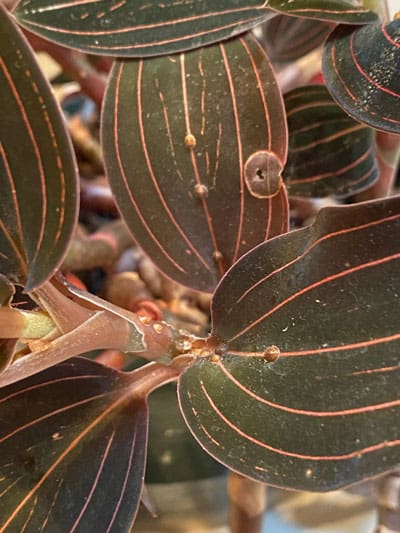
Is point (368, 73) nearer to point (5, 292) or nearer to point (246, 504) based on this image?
point (5, 292)

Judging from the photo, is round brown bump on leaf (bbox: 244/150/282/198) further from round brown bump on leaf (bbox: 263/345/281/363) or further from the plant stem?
the plant stem

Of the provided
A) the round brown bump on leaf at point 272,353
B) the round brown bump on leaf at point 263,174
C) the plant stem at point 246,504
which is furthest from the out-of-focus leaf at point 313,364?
the plant stem at point 246,504

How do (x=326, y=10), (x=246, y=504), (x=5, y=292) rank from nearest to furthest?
1. (x=5, y=292)
2. (x=326, y=10)
3. (x=246, y=504)

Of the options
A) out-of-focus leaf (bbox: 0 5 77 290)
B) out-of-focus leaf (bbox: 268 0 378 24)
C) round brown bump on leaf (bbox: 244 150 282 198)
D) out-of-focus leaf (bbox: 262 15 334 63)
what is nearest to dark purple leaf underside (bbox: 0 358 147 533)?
out-of-focus leaf (bbox: 0 5 77 290)

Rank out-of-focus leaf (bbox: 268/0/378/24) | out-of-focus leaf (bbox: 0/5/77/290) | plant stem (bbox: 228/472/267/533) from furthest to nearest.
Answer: plant stem (bbox: 228/472/267/533) → out-of-focus leaf (bbox: 268/0/378/24) → out-of-focus leaf (bbox: 0/5/77/290)

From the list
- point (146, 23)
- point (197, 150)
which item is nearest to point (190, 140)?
point (197, 150)

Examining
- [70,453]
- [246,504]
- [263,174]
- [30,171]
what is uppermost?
[30,171]

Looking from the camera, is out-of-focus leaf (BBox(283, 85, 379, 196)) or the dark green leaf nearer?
the dark green leaf

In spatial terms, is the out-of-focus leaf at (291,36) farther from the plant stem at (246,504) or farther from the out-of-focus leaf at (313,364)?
the plant stem at (246,504)
